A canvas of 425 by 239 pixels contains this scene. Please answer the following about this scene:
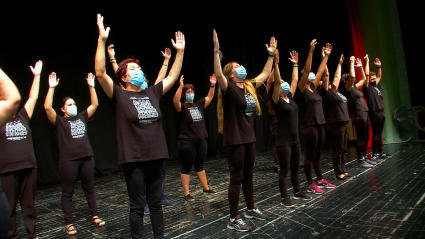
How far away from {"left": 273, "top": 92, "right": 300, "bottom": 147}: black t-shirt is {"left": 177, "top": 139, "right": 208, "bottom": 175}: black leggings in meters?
1.13

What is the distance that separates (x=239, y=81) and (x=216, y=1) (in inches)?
222

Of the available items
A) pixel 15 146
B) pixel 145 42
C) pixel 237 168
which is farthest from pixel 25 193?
pixel 145 42

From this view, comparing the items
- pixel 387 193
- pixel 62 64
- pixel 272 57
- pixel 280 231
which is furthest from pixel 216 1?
pixel 280 231

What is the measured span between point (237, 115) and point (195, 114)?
135 centimetres

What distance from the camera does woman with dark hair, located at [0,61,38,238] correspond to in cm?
249

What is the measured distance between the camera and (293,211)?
307 centimetres

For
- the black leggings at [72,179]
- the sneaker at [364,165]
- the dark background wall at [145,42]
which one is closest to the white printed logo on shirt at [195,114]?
the black leggings at [72,179]

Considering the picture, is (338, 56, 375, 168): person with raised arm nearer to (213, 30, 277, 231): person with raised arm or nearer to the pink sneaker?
the pink sneaker

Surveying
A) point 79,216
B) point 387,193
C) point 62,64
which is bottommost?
point 387,193

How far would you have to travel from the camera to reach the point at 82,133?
10.4ft

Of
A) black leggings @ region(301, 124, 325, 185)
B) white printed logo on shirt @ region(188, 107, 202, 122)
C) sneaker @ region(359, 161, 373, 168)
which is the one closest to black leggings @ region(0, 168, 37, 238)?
white printed logo on shirt @ region(188, 107, 202, 122)

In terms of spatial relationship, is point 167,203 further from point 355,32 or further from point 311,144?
point 355,32

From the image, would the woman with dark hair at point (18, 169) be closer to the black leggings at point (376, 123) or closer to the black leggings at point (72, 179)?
the black leggings at point (72, 179)

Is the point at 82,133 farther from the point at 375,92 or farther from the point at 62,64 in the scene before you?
the point at 375,92
